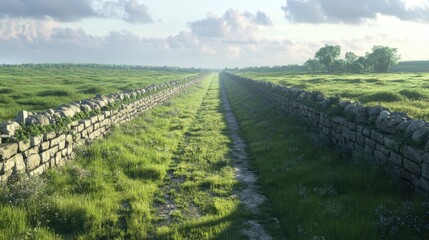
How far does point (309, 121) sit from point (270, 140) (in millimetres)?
2750

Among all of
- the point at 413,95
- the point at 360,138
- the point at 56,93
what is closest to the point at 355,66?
the point at 413,95

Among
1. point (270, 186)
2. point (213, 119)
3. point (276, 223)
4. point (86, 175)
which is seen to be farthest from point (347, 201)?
point (213, 119)

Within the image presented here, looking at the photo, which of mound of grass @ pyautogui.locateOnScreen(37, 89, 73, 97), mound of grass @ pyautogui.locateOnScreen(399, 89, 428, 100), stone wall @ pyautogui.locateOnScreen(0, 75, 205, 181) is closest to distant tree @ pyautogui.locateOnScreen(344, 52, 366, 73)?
mound of grass @ pyautogui.locateOnScreen(399, 89, 428, 100)

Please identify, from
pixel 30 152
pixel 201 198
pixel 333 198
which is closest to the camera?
pixel 333 198

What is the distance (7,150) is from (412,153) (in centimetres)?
880

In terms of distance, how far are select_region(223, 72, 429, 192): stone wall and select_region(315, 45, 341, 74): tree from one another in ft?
340

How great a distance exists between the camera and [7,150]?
7.93 metres

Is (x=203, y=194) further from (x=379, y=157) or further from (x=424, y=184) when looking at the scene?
(x=424, y=184)

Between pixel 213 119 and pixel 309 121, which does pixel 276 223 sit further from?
pixel 213 119

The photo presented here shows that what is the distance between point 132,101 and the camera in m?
21.5

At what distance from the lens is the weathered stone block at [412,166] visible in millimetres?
7602

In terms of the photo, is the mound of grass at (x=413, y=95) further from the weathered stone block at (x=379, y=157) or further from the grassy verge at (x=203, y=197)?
the weathered stone block at (x=379, y=157)

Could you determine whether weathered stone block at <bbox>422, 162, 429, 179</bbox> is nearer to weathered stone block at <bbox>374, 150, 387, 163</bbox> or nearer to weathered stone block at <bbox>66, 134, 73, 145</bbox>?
weathered stone block at <bbox>374, 150, 387, 163</bbox>

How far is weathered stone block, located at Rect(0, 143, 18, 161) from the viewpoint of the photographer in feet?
25.6
